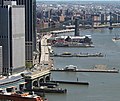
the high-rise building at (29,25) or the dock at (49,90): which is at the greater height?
the high-rise building at (29,25)

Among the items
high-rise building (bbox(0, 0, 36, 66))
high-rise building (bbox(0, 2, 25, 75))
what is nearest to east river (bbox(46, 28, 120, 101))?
high-rise building (bbox(0, 0, 36, 66))

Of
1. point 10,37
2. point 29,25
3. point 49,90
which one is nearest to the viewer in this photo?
point 49,90

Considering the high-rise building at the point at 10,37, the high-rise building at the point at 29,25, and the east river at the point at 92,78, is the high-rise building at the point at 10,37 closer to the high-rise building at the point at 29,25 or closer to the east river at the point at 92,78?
the east river at the point at 92,78

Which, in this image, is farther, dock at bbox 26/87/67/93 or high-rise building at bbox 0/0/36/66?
high-rise building at bbox 0/0/36/66

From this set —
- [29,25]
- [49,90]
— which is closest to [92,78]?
[49,90]

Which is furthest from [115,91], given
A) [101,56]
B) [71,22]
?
[71,22]

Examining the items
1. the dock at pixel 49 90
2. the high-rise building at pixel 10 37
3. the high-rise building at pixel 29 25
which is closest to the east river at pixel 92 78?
the dock at pixel 49 90

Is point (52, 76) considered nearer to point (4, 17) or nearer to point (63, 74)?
point (63, 74)

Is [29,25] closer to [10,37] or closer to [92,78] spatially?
[10,37]

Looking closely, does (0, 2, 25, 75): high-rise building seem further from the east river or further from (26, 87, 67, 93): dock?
(26, 87, 67, 93): dock

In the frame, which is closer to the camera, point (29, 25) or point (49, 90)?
point (49, 90)

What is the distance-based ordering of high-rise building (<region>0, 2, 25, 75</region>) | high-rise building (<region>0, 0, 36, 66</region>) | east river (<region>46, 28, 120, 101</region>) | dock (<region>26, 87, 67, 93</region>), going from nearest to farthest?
1. east river (<region>46, 28, 120, 101</region>)
2. dock (<region>26, 87, 67, 93</region>)
3. high-rise building (<region>0, 2, 25, 75</region>)
4. high-rise building (<region>0, 0, 36, 66</region>)
